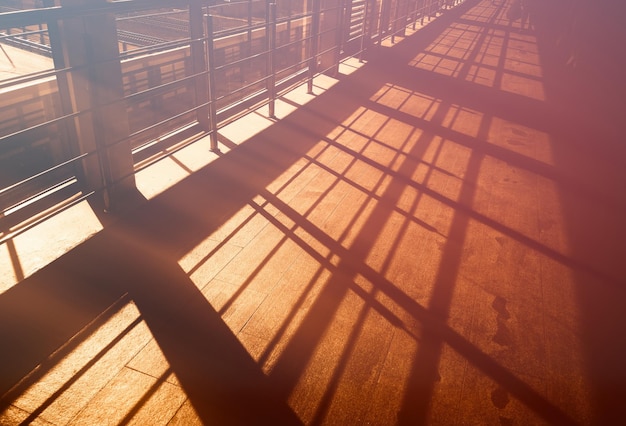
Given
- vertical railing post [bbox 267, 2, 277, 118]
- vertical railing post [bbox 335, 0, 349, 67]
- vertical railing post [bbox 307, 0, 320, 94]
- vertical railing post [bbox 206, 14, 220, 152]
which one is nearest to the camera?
Answer: vertical railing post [bbox 206, 14, 220, 152]

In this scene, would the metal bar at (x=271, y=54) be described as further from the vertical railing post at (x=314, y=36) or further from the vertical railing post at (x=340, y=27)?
the vertical railing post at (x=340, y=27)

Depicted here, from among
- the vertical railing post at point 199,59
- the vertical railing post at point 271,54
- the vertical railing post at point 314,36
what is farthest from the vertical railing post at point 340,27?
the vertical railing post at point 199,59

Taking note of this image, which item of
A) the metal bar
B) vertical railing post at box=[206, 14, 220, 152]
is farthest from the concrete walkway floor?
the metal bar

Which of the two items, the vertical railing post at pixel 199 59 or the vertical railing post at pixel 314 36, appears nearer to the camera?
the vertical railing post at pixel 199 59

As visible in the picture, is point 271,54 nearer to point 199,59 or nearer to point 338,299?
point 199,59

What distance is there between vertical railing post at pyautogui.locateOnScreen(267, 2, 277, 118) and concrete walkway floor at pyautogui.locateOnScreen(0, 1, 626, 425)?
474 millimetres

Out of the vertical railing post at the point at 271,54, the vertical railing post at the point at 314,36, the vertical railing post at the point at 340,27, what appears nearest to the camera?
the vertical railing post at the point at 271,54

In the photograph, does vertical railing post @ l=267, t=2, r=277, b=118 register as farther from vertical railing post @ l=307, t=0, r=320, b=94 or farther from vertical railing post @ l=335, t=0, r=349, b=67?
vertical railing post @ l=335, t=0, r=349, b=67

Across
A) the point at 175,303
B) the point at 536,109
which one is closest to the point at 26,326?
the point at 175,303

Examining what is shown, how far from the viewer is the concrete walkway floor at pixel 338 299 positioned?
56.4 inches

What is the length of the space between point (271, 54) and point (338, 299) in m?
2.37

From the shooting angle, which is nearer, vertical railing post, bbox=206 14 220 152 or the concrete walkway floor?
the concrete walkway floor

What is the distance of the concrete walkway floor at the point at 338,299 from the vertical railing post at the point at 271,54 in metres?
0.47

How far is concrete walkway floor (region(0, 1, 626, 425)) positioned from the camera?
56.4 inches
